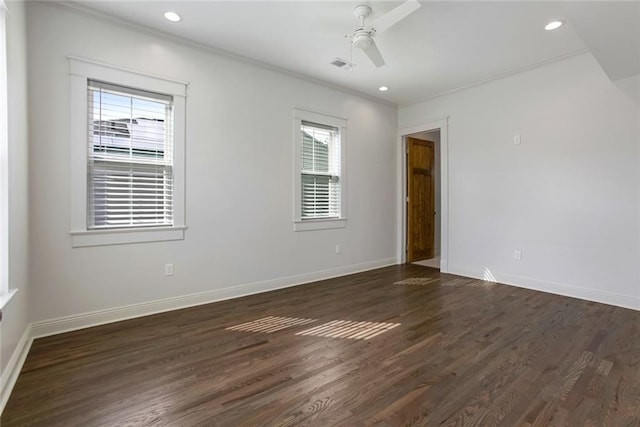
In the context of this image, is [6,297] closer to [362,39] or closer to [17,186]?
[17,186]

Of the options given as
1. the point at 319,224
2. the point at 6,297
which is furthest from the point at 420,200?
the point at 6,297

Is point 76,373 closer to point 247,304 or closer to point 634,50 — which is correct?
point 247,304

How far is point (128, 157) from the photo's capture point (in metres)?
3.10

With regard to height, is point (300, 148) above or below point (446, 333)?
above

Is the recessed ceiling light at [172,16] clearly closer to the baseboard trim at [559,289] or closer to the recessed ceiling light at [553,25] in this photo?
the recessed ceiling light at [553,25]

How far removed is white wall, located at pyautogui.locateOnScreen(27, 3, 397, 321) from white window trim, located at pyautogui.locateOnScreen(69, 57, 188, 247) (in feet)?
0.21

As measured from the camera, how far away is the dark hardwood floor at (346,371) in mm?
1724

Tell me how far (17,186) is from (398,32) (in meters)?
3.46

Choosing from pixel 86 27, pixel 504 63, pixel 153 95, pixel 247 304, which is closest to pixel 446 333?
pixel 247 304

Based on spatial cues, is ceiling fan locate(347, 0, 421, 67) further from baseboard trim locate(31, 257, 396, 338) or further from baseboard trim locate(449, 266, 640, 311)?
baseboard trim locate(449, 266, 640, 311)

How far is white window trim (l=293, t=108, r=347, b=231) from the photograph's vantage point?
4.32 meters

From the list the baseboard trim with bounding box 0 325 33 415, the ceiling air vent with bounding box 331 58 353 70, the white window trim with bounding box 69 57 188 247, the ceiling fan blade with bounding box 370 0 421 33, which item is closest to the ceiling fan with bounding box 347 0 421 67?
the ceiling fan blade with bounding box 370 0 421 33

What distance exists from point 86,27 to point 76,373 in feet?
9.46

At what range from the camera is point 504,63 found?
3.92 meters
